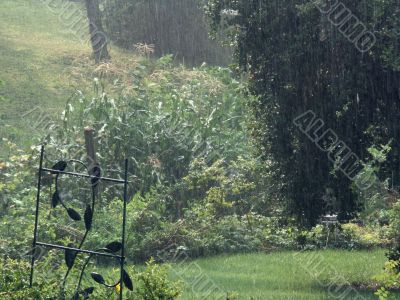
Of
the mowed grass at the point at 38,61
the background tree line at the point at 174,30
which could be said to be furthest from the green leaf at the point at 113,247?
the background tree line at the point at 174,30

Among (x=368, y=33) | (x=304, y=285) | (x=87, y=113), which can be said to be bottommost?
(x=304, y=285)

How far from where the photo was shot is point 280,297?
991 centimetres

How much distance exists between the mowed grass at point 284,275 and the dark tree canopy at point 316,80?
89 cm

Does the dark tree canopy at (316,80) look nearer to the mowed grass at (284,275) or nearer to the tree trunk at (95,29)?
the mowed grass at (284,275)

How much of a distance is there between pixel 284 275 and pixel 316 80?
287 centimetres

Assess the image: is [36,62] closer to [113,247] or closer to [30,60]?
[30,60]

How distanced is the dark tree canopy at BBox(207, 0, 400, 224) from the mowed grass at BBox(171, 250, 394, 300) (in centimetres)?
89

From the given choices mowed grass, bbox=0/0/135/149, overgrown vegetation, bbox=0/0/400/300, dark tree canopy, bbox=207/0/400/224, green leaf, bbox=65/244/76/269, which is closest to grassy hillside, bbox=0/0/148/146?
mowed grass, bbox=0/0/135/149

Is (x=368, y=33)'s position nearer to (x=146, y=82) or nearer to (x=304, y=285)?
(x=304, y=285)

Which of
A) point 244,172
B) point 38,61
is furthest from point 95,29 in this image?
point 244,172

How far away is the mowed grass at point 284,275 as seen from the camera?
10.3m

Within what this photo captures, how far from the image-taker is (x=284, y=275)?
11.6 metres

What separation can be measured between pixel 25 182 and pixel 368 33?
8111mm

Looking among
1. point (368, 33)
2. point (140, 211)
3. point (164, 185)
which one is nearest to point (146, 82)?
point (164, 185)
